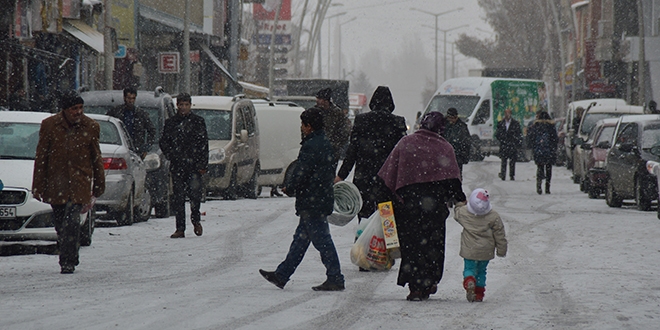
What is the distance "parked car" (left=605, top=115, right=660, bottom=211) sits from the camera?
64.5ft

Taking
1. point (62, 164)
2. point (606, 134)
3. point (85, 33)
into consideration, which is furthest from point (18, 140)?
point (606, 134)

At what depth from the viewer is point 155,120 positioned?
1909cm

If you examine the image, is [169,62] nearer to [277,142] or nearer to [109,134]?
[277,142]

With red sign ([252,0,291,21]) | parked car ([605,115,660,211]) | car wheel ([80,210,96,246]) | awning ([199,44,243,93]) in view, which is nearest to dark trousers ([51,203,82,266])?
car wheel ([80,210,96,246])

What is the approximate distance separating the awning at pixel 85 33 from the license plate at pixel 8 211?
13.9 meters

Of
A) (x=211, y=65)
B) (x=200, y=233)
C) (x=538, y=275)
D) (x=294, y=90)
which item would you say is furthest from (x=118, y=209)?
(x=211, y=65)

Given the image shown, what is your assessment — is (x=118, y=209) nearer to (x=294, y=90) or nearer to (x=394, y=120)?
(x=394, y=120)

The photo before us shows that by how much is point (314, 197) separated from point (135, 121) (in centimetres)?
831

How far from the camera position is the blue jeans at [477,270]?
9403 millimetres

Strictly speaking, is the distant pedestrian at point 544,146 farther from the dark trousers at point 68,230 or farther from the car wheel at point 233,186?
the dark trousers at point 68,230

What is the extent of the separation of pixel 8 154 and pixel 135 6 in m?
23.1

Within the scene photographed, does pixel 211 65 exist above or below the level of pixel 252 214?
above

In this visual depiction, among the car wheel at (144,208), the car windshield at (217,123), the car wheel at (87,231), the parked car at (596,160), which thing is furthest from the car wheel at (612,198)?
the car wheel at (87,231)

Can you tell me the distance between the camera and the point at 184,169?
1480 centimetres
